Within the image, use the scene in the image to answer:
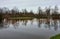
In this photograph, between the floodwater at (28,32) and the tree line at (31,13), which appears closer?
the floodwater at (28,32)

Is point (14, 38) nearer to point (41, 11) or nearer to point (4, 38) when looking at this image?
point (4, 38)

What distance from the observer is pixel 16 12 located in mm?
80188

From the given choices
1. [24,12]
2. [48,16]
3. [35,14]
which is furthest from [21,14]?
[48,16]

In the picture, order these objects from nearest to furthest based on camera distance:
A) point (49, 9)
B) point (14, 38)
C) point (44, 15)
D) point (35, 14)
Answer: point (14, 38) → point (49, 9) → point (44, 15) → point (35, 14)

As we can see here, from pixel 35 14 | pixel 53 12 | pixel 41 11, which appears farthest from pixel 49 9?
pixel 35 14

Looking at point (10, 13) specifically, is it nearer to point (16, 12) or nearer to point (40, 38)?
point (16, 12)

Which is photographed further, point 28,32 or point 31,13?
point 31,13

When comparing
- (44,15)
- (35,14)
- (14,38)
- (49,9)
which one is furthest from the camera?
(35,14)

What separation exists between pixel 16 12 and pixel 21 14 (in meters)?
4.10

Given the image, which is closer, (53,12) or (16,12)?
(53,12)

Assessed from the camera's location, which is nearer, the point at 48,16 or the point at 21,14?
the point at 48,16

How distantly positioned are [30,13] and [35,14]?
2.72 m

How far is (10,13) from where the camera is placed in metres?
79.6

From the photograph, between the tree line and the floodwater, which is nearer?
the floodwater
